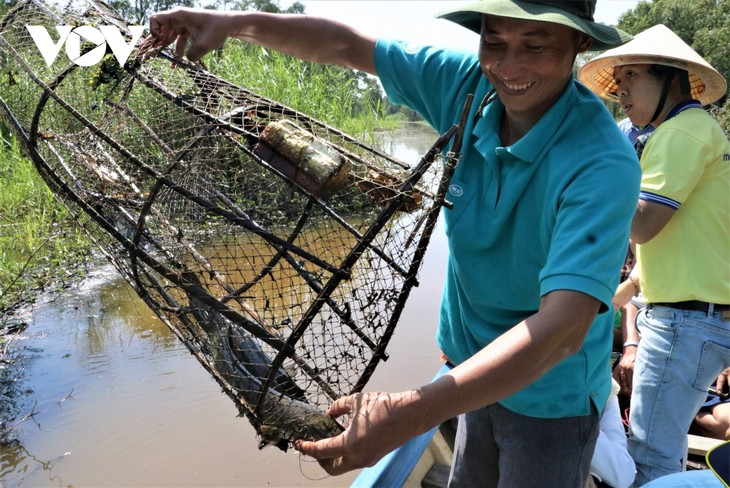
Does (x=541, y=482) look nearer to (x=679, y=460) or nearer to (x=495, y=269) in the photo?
(x=495, y=269)

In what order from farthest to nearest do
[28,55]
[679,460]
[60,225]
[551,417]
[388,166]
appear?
[60,225] → [28,55] → [679,460] → [388,166] → [551,417]

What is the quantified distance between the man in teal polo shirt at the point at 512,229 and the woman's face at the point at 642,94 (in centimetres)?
99

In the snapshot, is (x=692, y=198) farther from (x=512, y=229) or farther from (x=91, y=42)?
(x=91, y=42)

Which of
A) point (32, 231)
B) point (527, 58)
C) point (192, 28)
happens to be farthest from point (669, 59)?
point (32, 231)

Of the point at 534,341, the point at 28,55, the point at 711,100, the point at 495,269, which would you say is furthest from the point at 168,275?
the point at 711,100

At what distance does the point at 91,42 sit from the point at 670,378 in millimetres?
2152

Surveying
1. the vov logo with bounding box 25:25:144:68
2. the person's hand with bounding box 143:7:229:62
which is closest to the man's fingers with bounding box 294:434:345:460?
the person's hand with bounding box 143:7:229:62

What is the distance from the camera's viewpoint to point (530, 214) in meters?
1.21

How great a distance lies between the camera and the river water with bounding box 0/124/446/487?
10.0 ft

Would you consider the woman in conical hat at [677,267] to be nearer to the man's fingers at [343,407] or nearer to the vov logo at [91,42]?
the man's fingers at [343,407]

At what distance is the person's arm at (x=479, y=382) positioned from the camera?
943mm

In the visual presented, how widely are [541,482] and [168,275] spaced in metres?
1.09

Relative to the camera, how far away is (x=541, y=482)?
1.39 metres

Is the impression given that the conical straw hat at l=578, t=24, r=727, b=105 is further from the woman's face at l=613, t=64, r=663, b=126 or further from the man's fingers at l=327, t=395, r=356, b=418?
the man's fingers at l=327, t=395, r=356, b=418
